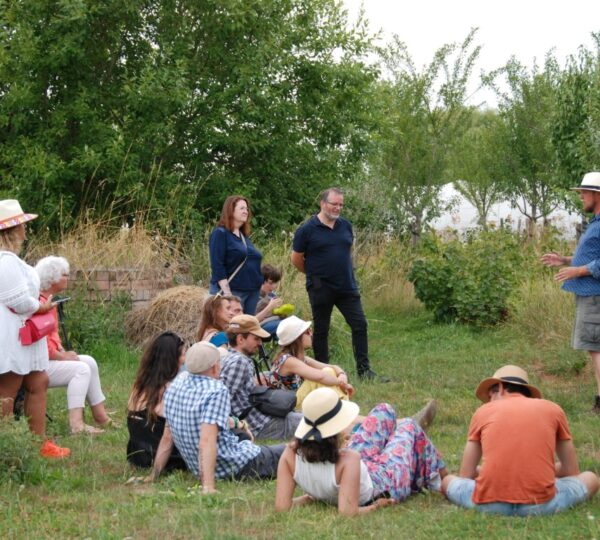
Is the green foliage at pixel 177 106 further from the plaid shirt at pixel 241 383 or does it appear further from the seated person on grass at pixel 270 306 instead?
the plaid shirt at pixel 241 383

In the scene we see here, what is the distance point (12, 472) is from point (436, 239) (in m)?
10.8

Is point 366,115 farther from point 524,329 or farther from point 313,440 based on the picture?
point 313,440

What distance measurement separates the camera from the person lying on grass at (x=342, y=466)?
5.21 m

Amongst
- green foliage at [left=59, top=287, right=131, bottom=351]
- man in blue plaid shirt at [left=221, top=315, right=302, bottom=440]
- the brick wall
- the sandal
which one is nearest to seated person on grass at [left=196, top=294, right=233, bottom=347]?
man in blue plaid shirt at [left=221, top=315, right=302, bottom=440]

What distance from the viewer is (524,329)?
13.1 metres

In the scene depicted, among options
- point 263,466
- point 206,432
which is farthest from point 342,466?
point 263,466

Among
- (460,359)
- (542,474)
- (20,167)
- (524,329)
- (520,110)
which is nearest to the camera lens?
(542,474)

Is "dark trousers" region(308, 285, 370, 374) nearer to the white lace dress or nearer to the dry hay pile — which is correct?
the dry hay pile

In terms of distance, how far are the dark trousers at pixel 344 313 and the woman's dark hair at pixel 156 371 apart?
3475 millimetres

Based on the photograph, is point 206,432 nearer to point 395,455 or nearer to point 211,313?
point 395,455

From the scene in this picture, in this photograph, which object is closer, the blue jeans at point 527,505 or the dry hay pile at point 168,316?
the blue jeans at point 527,505

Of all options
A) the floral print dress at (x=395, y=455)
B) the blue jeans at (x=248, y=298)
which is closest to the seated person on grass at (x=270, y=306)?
the blue jeans at (x=248, y=298)

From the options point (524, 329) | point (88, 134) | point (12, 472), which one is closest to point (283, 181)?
point (88, 134)

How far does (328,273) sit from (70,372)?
3.09 meters
